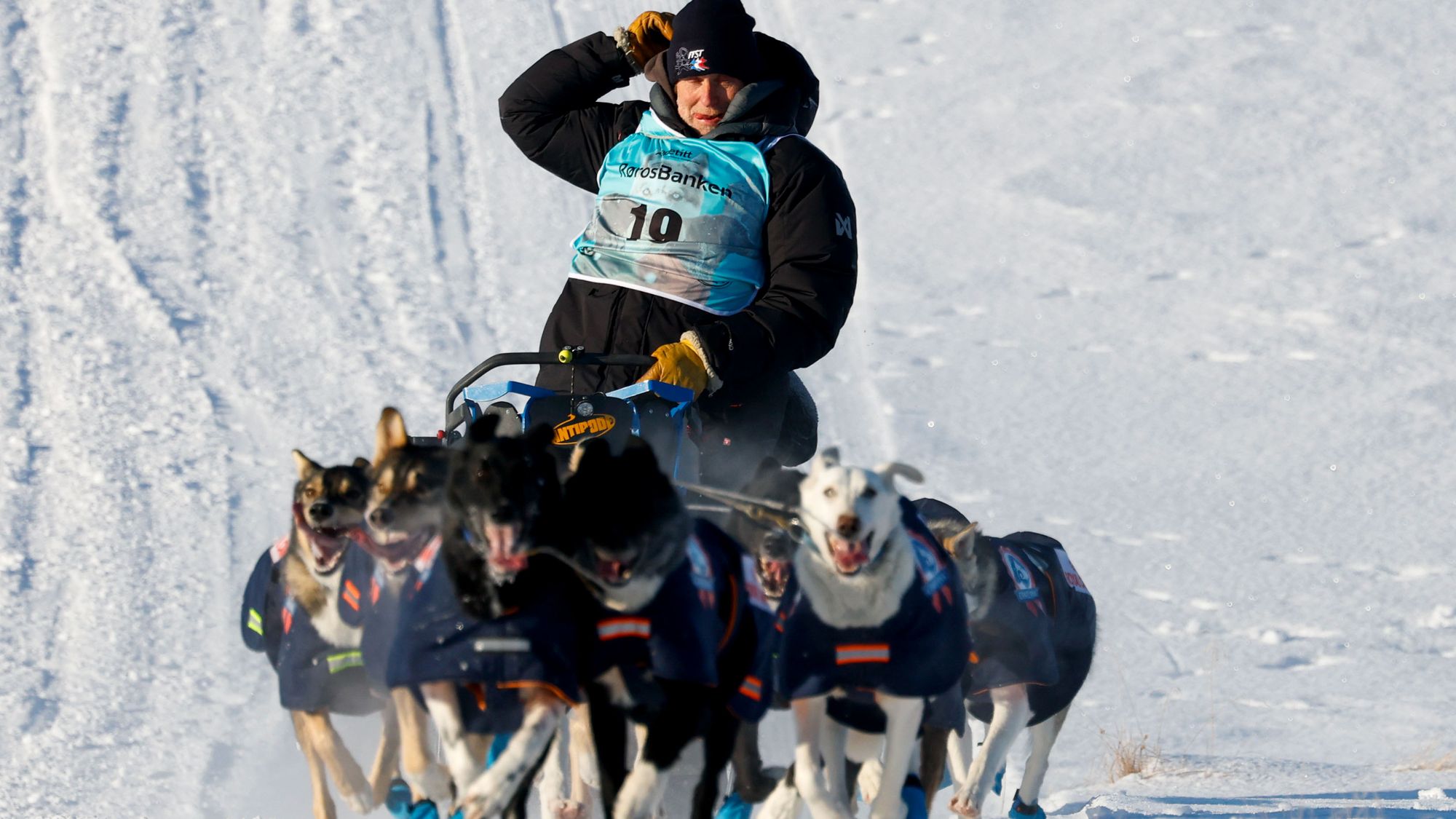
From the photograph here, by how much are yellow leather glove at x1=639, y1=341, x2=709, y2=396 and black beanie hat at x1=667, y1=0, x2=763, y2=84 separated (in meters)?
0.87

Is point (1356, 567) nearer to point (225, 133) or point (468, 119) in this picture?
point (468, 119)

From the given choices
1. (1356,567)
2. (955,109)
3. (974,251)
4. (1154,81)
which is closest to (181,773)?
(1356,567)

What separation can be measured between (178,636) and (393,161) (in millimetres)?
4765

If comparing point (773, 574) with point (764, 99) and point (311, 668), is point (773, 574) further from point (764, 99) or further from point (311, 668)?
point (764, 99)

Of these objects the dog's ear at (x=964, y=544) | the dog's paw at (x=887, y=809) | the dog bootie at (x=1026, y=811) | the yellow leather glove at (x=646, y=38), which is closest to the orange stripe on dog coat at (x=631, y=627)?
the dog's paw at (x=887, y=809)

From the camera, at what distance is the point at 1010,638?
4574 mm

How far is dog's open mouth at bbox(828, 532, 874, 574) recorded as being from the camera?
3.55m

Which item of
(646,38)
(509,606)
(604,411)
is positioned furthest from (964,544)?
(646,38)

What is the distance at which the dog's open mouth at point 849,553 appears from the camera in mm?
3549

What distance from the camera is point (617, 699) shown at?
338 centimetres

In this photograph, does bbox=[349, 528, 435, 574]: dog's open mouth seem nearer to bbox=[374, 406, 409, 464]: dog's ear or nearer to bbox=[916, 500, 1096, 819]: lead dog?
bbox=[374, 406, 409, 464]: dog's ear

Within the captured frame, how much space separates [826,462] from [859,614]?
325 millimetres

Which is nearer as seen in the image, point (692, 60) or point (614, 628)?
point (614, 628)

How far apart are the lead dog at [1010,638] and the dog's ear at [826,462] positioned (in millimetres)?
842
